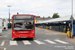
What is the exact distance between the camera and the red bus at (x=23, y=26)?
13.9 m

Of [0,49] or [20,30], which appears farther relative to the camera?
[20,30]

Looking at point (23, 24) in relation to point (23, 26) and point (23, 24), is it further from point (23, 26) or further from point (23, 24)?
point (23, 26)

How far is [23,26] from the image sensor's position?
1405 centimetres

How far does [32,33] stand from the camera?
1412 cm

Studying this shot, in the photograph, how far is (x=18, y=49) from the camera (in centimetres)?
906

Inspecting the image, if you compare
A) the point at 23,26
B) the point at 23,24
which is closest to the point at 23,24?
the point at 23,24

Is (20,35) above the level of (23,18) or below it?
below

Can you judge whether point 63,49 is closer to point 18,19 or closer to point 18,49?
point 18,49

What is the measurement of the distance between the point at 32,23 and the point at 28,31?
957 millimetres

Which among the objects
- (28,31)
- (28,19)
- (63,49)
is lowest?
(63,49)

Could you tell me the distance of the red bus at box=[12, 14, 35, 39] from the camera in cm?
1394

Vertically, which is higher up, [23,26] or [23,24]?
[23,24]

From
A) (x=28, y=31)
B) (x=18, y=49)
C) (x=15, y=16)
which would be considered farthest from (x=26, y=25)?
(x=18, y=49)

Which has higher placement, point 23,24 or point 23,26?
point 23,24
